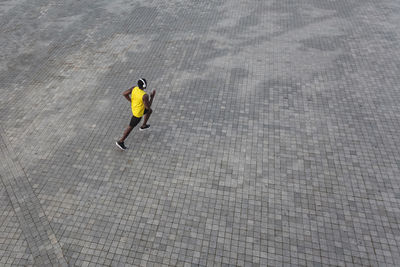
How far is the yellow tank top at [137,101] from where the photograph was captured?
599 cm

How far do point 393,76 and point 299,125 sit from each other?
3630 millimetres

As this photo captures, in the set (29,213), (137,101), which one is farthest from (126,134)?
(29,213)

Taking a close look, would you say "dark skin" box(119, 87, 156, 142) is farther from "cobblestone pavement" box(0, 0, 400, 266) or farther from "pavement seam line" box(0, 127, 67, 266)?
"pavement seam line" box(0, 127, 67, 266)

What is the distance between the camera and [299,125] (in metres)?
6.81

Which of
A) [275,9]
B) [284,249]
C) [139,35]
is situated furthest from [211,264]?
[275,9]

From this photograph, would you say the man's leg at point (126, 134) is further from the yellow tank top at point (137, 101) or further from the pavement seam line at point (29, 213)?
the pavement seam line at point (29, 213)

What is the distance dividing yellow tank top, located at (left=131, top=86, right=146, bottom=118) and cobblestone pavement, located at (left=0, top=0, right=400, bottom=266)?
82 cm

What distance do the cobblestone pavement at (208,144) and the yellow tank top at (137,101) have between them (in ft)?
2.68

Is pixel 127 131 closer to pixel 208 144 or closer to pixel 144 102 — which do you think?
pixel 144 102

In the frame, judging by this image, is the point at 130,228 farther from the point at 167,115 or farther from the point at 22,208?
the point at 167,115

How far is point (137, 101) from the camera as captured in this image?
6.05 meters

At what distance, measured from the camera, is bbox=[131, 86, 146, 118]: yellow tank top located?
19.7 ft

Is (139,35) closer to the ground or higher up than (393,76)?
higher up

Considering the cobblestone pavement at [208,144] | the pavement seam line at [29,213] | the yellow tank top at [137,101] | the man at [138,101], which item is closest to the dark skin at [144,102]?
the man at [138,101]
